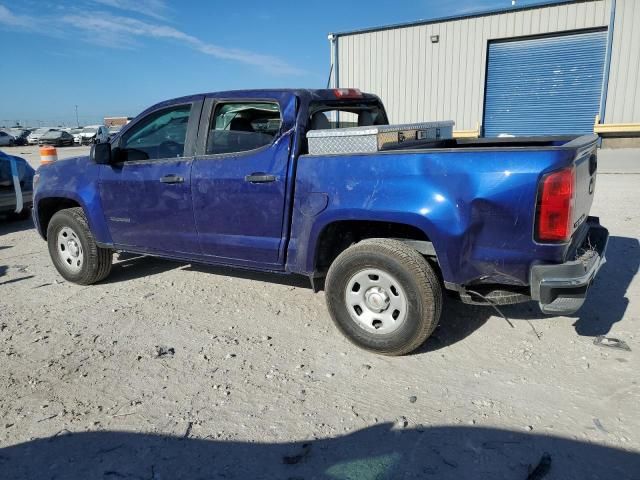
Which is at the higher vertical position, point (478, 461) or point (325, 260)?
point (325, 260)

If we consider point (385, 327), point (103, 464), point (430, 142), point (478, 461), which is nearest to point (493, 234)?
point (385, 327)

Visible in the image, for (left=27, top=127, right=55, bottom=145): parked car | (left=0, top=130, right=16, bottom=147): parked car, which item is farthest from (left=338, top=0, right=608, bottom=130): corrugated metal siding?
(left=0, top=130, right=16, bottom=147): parked car

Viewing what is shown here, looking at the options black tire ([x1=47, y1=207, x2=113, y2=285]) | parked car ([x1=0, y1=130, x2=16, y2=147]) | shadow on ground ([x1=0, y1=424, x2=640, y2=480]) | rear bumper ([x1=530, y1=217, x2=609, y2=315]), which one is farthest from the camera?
parked car ([x1=0, y1=130, x2=16, y2=147])

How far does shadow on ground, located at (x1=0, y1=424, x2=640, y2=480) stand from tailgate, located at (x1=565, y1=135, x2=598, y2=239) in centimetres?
137

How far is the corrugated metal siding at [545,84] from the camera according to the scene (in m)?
15.7

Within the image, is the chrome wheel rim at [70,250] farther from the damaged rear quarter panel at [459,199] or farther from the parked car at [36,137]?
the parked car at [36,137]

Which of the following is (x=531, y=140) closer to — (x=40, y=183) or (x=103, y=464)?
(x=103, y=464)

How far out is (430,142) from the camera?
177 inches

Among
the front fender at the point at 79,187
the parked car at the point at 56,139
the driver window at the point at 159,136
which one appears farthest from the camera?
the parked car at the point at 56,139

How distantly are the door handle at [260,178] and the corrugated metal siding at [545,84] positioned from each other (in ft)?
49.1

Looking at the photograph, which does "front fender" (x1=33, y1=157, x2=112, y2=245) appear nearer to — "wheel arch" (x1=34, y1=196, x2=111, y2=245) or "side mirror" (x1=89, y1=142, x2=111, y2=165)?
"wheel arch" (x1=34, y1=196, x2=111, y2=245)

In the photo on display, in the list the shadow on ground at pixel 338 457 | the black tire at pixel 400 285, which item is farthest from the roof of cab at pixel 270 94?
the shadow on ground at pixel 338 457

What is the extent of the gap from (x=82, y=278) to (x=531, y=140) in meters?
4.57

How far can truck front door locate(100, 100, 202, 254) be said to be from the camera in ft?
14.5
